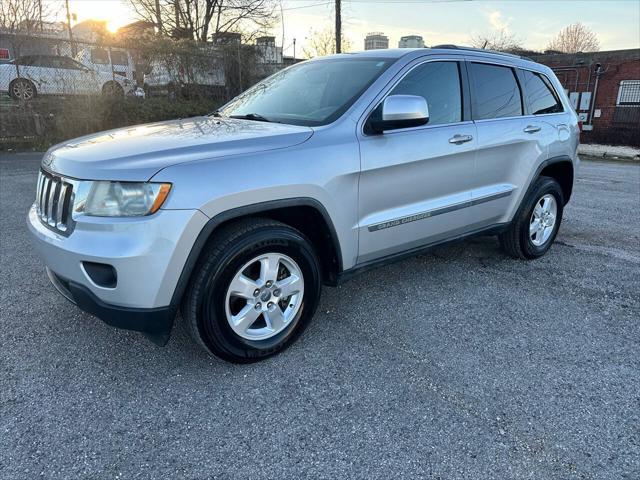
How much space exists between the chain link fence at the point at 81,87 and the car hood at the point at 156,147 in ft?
34.0

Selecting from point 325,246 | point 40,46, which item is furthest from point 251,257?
point 40,46

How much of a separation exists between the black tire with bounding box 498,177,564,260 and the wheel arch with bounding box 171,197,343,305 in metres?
2.09

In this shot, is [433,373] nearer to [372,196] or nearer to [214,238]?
[372,196]

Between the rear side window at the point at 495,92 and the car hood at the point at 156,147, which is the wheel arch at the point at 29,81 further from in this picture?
the rear side window at the point at 495,92

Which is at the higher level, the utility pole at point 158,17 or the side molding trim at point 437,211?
the utility pole at point 158,17

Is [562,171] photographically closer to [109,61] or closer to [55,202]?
[55,202]

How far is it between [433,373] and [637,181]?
33.3 feet

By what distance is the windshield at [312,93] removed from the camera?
3.19 metres

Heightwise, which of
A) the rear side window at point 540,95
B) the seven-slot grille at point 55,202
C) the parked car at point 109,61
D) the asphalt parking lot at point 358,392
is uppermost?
the parked car at point 109,61

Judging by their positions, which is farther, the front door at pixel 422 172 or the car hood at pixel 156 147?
the front door at pixel 422 172

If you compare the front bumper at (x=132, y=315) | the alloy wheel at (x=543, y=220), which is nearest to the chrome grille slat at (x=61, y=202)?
the front bumper at (x=132, y=315)

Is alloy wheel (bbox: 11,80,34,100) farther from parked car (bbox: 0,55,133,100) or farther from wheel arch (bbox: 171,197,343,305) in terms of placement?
wheel arch (bbox: 171,197,343,305)

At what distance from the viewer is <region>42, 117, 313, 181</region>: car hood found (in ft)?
7.80

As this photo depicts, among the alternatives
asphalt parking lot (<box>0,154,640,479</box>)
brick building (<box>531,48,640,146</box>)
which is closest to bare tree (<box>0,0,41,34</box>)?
asphalt parking lot (<box>0,154,640,479</box>)
